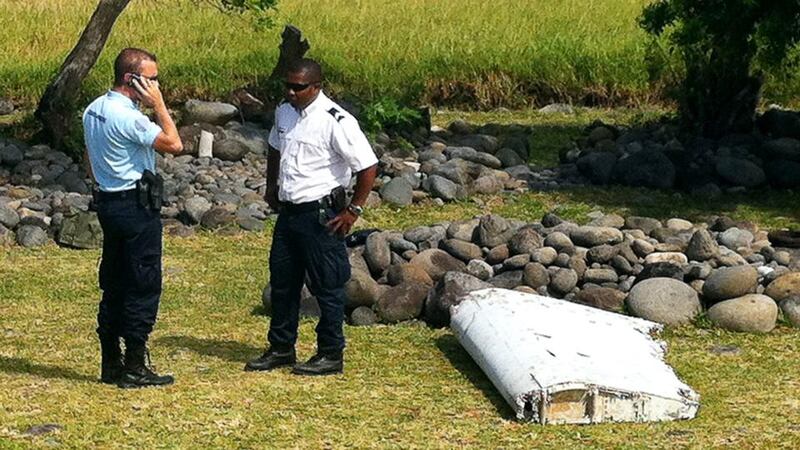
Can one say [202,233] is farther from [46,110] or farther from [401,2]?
[401,2]

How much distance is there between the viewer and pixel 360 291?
9.95m

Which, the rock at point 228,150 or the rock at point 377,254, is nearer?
the rock at point 377,254

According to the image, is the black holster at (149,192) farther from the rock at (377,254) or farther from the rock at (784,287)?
the rock at (784,287)

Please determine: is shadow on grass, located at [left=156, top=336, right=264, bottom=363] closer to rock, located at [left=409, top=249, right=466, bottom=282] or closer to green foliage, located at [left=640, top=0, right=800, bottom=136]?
rock, located at [left=409, top=249, right=466, bottom=282]

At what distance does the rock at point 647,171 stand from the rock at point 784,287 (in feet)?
16.9

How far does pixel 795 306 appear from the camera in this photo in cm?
958

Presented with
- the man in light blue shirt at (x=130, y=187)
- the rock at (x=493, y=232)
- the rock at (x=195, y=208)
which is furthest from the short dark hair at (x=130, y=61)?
the rock at (x=195, y=208)

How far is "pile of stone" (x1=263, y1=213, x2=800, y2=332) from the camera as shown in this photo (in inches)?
379

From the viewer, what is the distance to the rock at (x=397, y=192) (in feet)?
46.3

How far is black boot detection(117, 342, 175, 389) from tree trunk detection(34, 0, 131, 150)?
25.8 feet

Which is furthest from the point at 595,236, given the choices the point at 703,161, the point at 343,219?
the point at 703,161

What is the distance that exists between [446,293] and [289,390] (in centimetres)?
175

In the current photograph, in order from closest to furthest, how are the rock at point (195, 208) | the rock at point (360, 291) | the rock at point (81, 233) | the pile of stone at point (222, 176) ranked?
the rock at point (360, 291)
the rock at point (81, 233)
the pile of stone at point (222, 176)
the rock at point (195, 208)

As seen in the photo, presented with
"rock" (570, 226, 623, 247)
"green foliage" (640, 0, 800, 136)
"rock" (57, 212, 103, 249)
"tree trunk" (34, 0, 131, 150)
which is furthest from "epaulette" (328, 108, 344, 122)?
"tree trunk" (34, 0, 131, 150)
